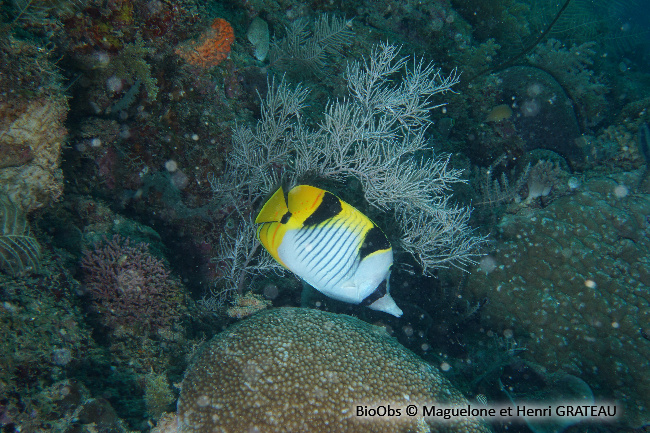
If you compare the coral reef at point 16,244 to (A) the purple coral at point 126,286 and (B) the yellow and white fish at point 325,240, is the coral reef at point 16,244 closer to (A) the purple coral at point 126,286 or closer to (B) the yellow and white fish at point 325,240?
(A) the purple coral at point 126,286

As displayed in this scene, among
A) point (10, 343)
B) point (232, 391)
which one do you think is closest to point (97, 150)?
point (10, 343)

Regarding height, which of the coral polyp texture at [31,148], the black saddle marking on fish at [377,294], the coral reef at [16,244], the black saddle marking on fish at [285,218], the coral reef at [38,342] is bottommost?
the coral reef at [38,342]

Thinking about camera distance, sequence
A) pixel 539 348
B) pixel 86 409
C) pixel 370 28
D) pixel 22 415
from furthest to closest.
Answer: pixel 370 28 < pixel 539 348 < pixel 86 409 < pixel 22 415

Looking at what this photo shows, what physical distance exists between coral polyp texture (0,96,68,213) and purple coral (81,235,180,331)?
1.99 feet

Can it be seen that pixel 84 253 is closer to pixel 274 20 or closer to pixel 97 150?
pixel 97 150

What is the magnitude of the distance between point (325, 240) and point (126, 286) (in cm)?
179

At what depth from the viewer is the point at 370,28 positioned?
16.5 feet

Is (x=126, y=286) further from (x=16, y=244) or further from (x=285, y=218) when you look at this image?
(x=285, y=218)

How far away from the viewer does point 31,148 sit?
2395 millimetres

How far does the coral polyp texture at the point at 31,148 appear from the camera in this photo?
230 centimetres

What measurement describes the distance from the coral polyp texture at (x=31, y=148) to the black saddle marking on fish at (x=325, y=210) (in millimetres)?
2193

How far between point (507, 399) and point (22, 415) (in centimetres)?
422

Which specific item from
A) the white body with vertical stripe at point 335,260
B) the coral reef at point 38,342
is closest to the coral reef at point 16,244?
the coral reef at point 38,342

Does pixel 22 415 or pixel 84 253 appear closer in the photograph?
pixel 22 415
